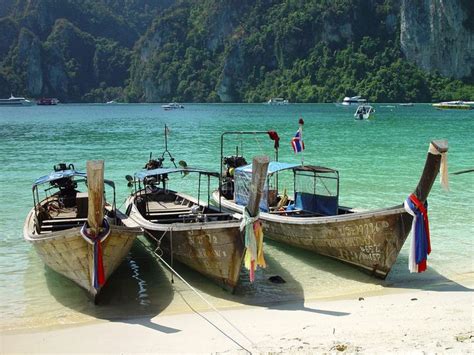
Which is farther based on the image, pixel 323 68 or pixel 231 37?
pixel 231 37

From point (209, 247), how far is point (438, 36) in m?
145

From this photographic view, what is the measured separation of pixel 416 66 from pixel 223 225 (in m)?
147

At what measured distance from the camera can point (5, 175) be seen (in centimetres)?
2855

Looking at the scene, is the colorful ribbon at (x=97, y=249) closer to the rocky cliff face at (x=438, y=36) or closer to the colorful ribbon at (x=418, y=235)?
the colorful ribbon at (x=418, y=235)

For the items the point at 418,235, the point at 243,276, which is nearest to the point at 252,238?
the point at 243,276

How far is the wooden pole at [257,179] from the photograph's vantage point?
912 centimetres

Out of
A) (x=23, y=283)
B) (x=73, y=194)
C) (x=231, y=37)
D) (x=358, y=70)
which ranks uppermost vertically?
(x=231, y=37)

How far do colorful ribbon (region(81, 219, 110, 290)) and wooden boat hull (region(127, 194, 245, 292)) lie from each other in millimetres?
1790

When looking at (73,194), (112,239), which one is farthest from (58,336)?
(73,194)

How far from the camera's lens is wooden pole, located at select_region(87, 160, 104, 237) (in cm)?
897

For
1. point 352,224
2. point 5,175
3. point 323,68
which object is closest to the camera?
point 352,224

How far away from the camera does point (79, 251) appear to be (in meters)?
9.95

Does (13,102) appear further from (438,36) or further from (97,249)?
(97,249)

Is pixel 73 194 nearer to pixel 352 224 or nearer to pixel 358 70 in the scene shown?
pixel 352 224
